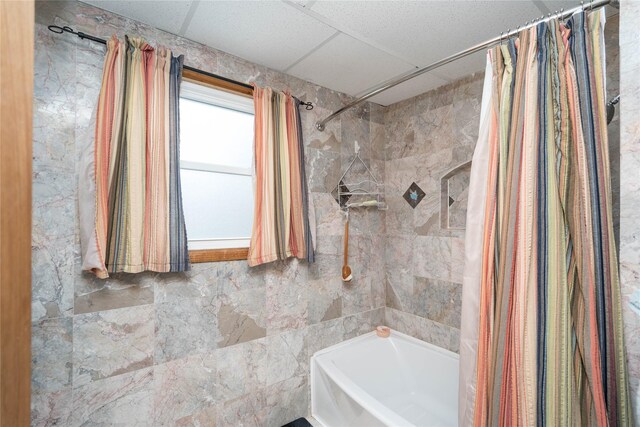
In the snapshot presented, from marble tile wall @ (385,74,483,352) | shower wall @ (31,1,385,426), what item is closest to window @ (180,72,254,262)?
shower wall @ (31,1,385,426)

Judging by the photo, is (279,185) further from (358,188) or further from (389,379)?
(389,379)

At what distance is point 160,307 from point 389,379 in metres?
1.51

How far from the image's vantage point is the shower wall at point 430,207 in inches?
71.4

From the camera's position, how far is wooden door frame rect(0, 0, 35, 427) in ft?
1.64

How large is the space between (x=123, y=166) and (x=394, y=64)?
4.78ft

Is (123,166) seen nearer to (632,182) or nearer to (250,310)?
(250,310)

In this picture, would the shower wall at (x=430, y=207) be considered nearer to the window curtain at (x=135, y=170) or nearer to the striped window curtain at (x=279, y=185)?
the striped window curtain at (x=279, y=185)

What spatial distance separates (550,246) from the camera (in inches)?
34.1

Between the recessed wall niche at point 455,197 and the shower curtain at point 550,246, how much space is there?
839 mm

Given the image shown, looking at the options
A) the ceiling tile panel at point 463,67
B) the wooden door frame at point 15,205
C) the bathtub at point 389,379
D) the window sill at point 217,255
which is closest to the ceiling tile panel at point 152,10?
the wooden door frame at point 15,205

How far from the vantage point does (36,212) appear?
1.09 metres

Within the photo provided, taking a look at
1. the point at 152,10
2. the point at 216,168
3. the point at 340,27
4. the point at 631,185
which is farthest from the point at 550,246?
the point at 152,10

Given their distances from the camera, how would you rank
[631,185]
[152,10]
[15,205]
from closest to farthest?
[15,205]
[631,185]
[152,10]

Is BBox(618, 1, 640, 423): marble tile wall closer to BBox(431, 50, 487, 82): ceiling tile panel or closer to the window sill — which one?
BBox(431, 50, 487, 82): ceiling tile panel
